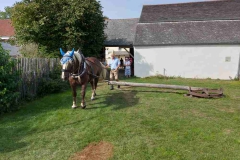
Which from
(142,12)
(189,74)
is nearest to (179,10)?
(142,12)

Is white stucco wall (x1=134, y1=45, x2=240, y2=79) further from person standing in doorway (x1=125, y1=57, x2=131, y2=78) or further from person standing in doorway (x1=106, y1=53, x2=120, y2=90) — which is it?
person standing in doorway (x1=106, y1=53, x2=120, y2=90)

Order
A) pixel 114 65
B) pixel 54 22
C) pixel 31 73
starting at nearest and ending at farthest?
pixel 31 73 → pixel 114 65 → pixel 54 22

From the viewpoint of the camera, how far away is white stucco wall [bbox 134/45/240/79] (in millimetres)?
15344

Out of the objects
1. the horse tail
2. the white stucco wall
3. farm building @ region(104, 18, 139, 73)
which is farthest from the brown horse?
farm building @ region(104, 18, 139, 73)

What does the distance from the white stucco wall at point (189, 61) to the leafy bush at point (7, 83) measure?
11.2m

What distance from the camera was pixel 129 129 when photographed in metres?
5.21

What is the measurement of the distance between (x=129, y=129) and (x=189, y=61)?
12.4m

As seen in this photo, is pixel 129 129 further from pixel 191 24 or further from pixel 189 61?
pixel 191 24

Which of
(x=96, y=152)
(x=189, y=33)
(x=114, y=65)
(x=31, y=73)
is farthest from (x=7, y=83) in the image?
(x=189, y=33)

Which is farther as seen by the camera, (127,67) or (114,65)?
(127,67)

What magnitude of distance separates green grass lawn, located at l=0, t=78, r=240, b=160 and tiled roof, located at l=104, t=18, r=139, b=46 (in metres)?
13.2

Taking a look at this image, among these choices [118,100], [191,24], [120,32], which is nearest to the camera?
[118,100]

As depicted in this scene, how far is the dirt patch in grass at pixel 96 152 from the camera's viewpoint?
13.1 feet

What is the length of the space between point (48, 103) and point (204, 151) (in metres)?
5.96
